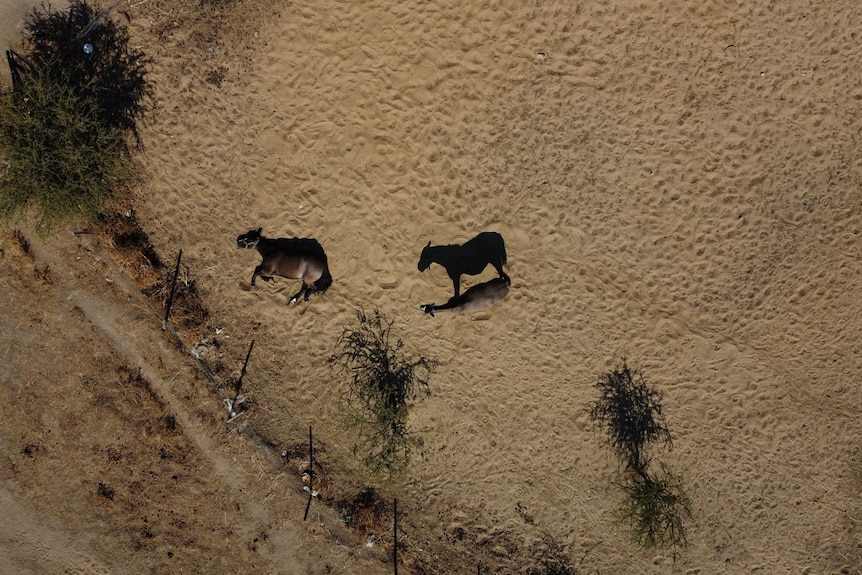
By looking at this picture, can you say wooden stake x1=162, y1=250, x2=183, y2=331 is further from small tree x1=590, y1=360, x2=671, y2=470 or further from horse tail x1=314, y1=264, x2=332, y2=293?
small tree x1=590, y1=360, x2=671, y2=470

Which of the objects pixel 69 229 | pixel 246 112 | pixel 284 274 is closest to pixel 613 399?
pixel 284 274

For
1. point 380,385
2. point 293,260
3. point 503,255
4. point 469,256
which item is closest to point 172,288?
point 293,260

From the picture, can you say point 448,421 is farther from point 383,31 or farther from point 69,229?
point 69,229

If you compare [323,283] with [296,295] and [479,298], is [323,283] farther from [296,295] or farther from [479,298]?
[479,298]

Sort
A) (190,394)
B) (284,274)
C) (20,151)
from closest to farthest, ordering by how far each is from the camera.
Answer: (20,151) → (284,274) → (190,394)

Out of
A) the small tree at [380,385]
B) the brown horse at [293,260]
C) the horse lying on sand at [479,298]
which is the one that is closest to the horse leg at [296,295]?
the brown horse at [293,260]

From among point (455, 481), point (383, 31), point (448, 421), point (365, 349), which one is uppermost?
point (383, 31)
